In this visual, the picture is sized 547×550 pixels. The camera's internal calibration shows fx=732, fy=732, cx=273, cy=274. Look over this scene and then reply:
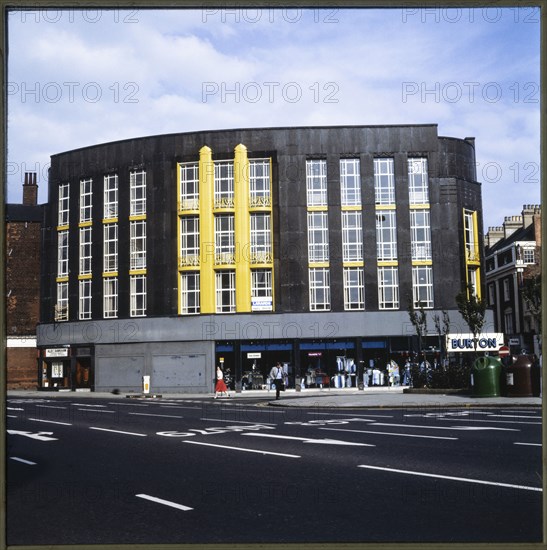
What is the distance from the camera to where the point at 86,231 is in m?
55.7

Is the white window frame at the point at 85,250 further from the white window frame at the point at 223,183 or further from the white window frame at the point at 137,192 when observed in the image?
the white window frame at the point at 223,183

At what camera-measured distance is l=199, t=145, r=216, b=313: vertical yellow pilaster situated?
51.5 m

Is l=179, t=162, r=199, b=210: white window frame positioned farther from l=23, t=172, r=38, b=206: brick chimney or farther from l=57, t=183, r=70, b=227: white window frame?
l=23, t=172, r=38, b=206: brick chimney

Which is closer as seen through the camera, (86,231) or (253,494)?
(253,494)

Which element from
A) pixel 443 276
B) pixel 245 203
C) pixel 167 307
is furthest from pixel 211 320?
pixel 443 276

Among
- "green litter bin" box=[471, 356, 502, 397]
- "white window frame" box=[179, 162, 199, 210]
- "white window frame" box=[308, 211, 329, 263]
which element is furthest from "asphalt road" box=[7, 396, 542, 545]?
"white window frame" box=[179, 162, 199, 210]

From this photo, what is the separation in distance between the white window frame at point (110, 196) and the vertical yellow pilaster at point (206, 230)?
22.3 feet

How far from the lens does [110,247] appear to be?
54438 millimetres

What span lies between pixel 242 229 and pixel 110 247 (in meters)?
10.4

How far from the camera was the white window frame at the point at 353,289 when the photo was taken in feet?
167

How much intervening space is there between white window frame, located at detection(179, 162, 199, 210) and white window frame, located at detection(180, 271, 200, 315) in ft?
16.0

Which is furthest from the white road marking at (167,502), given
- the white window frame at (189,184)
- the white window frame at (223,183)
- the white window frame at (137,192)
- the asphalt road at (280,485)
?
the white window frame at (137,192)

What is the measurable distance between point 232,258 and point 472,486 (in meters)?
43.7

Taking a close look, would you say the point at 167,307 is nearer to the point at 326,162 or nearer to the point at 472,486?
the point at 326,162
